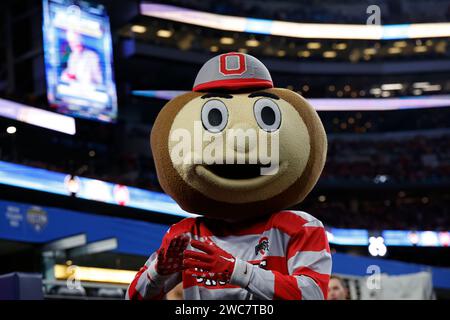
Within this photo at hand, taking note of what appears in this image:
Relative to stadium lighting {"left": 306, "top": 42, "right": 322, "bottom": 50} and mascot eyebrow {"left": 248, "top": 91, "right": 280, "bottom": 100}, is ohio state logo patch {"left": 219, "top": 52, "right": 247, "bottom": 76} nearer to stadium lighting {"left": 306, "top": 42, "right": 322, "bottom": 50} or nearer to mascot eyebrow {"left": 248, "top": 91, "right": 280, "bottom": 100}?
mascot eyebrow {"left": 248, "top": 91, "right": 280, "bottom": 100}

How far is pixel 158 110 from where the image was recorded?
28766 mm

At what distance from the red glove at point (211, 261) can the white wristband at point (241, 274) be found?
0.05 ft

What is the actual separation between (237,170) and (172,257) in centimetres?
47

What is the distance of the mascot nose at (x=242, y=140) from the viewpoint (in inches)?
129

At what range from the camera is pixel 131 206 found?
19.6 meters

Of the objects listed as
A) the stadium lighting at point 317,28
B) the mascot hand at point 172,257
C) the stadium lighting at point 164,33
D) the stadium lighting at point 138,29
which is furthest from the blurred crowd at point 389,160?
the mascot hand at point 172,257

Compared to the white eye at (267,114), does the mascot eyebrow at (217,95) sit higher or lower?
higher

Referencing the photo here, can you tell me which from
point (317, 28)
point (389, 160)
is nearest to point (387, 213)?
point (389, 160)

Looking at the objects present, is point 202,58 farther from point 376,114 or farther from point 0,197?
point 0,197

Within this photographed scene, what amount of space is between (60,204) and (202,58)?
15208mm

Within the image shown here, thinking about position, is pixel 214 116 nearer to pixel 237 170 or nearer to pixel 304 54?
pixel 237 170

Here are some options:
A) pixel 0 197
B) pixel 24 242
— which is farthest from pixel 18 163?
pixel 24 242

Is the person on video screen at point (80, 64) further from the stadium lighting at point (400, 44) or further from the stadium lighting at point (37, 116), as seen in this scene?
the stadium lighting at point (400, 44)

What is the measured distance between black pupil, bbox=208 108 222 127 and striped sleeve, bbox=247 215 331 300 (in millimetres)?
551
